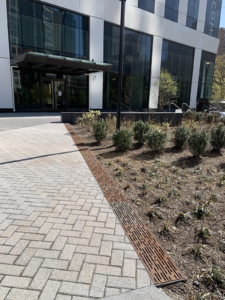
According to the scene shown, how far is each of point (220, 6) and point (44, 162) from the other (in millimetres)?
38006

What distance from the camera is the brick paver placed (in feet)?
7.09

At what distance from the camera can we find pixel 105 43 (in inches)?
857

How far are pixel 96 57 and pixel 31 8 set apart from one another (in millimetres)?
6604

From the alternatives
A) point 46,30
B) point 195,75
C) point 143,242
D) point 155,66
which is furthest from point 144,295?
point 195,75

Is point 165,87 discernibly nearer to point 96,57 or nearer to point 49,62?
point 96,57

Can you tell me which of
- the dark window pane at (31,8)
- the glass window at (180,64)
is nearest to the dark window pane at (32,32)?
the dark window pane at (31,8)

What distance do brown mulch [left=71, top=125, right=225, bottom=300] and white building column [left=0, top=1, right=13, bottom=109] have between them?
13.2 meters

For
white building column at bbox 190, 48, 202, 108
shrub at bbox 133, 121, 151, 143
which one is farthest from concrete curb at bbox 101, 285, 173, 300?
white building column at bbox 190, 48, 202, 108

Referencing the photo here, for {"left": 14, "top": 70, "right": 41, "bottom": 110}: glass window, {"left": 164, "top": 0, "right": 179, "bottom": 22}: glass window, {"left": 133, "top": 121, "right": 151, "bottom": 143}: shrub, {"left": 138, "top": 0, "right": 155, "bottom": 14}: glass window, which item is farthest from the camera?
{"left": 164, "top": 0, "right": 179, "bottom": 22}: glass window

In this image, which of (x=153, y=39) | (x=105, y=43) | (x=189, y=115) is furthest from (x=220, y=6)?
(x=189, y=115)

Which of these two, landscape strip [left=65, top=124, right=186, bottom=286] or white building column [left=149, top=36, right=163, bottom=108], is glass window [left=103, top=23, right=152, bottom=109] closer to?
white building column [left=149, top=36, right=163, bottom=108]

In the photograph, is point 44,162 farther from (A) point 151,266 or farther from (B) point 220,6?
(B) point 220,6

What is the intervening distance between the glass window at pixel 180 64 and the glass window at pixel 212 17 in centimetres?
509

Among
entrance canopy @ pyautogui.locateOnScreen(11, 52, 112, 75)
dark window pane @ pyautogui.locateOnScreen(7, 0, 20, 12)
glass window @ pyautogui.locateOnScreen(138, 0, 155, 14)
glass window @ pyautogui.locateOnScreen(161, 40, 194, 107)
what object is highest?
glass window @ pyautogui.locateOnScreen(138, 0, 155, 14)
